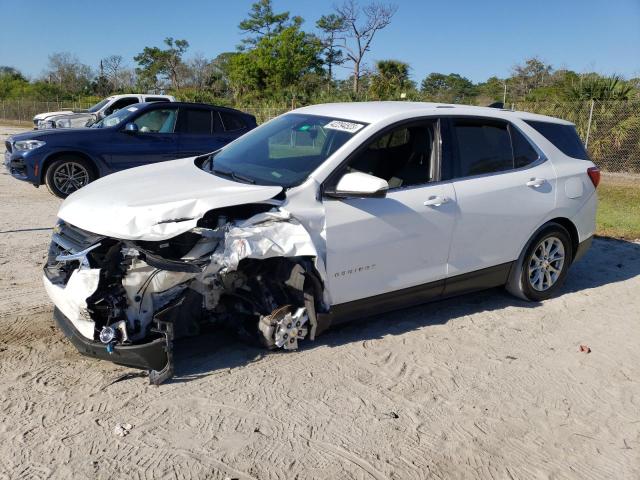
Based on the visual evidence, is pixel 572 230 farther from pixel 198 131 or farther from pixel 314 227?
pixel 198 131

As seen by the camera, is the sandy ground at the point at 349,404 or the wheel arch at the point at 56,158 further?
the wheel arch at the point at 56,158

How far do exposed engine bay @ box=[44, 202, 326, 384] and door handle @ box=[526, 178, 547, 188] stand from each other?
234 centimetres

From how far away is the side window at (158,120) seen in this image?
403 inches

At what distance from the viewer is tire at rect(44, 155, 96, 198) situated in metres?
9.57

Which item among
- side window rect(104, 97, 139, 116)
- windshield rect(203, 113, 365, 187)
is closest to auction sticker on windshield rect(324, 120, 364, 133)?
windshield rect(203, 113, 365, 187)

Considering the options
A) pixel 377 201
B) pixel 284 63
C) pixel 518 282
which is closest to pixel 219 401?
pixel 377 201

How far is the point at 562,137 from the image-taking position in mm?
5688

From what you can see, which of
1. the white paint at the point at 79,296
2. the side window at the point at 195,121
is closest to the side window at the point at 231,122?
the side window at the point at 195,121

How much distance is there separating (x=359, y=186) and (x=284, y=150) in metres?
1.08

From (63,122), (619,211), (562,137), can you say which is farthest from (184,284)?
(63,122)

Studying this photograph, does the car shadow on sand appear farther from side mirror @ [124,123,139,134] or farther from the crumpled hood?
side mirror @ [124,123,139,134]

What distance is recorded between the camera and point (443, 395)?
12.5 ft

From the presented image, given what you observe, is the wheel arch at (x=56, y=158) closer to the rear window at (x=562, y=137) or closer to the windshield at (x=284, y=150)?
the windshield at (x=284, y=150)

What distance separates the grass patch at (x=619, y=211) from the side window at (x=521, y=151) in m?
3.87
